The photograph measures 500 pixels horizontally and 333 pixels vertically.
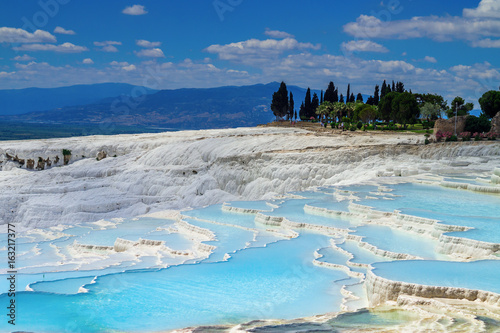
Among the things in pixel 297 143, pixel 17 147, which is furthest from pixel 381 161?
pixel 17 147

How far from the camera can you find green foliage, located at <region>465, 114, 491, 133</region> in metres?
26.5

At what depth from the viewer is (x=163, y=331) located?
6801 millimetres

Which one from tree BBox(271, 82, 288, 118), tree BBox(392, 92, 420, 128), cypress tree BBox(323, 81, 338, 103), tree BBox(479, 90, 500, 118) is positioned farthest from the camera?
cypress tree BBox(323, 81, 338, 103)

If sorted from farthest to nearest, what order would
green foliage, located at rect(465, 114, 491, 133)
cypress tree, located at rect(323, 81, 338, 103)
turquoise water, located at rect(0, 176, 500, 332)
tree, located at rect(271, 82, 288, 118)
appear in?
cypress tree, located at rect(323, 81, 338, 103) → tree, located at rect(271, 82, 288, 118) → green foliage, located at rect(465, 114, 491, 133) → turquoise water, located at rect(0, 176, 500, 332)

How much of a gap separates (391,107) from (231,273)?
1388 inches

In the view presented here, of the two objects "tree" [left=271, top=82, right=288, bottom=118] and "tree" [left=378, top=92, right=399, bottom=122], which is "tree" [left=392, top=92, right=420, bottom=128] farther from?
"tree" [left=271, top=82, right=288, bottom=118]

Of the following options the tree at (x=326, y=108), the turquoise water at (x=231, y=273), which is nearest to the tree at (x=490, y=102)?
the tree at (x=326, y=108)

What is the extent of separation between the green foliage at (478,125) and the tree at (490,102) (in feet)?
26.2

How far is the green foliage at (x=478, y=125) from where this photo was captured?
26500 mm

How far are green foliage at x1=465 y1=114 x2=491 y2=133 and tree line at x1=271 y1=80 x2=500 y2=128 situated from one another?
1.48 feet

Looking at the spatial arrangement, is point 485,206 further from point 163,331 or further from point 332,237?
point 163,331

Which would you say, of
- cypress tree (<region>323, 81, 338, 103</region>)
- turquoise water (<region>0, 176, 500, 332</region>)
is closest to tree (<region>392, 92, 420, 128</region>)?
cypress tree (<region>323, 81, 338, 103</region>)

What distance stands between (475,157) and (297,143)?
8.84 meters

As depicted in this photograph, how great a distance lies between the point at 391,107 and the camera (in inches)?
1665
